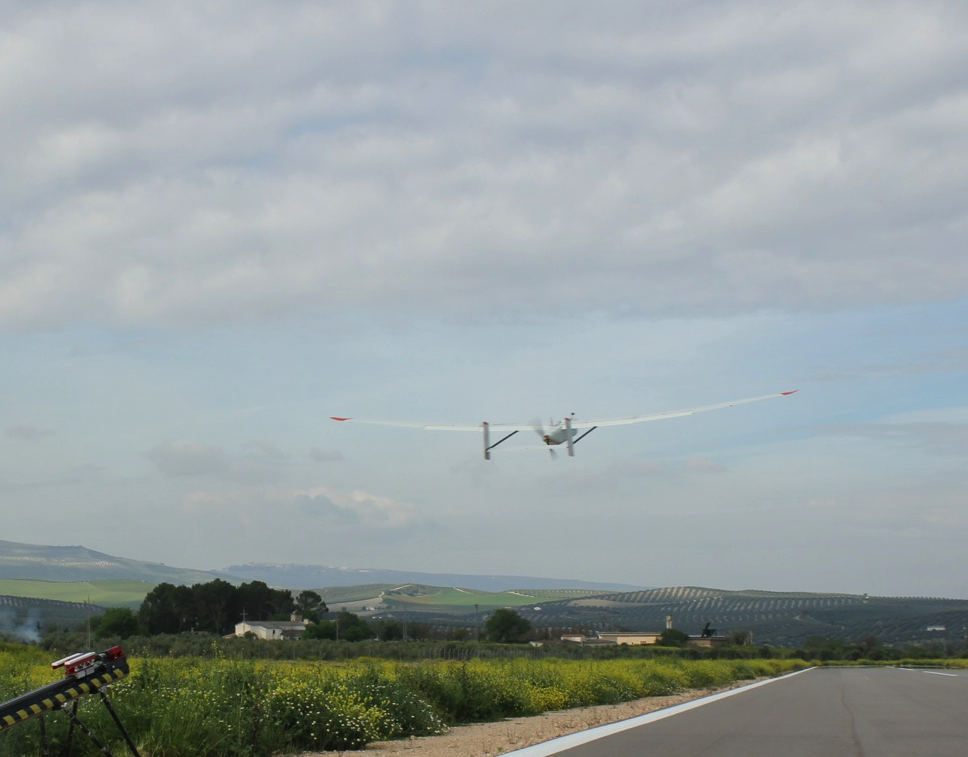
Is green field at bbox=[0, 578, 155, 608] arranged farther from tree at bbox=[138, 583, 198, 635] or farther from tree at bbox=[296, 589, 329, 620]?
tree at bbox=[138, 583, 198, 635]

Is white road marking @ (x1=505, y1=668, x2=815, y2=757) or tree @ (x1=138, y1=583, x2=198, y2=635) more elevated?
tree @ (x1=138, y1=583, x2=198, y2=635)

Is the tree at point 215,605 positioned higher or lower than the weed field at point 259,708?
higher

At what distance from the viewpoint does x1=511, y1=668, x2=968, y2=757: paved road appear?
1386 centimetres

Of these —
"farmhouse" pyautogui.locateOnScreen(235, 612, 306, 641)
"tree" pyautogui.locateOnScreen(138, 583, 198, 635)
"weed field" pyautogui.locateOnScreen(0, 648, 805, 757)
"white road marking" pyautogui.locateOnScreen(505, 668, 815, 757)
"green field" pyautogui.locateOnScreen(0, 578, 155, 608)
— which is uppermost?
"green field" pyautogui.locateOnScreen(0, 578, 155, 608)

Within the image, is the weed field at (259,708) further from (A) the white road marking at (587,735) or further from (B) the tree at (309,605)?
(B) the tree at (309,605)

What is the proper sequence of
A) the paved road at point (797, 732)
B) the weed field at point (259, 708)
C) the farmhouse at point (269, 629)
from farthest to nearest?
the farmhouse at point (269, 629), the paved road at point (797, 732), the weed field at point (259, 708)

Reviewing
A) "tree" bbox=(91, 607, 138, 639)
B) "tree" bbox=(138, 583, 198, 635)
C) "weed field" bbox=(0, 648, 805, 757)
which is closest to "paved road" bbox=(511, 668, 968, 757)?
"weed field" bbox=(0, 648, 805, 757)

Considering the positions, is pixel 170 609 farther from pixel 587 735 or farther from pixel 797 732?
pixel 797 732

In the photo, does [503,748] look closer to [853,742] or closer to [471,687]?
[853,742]

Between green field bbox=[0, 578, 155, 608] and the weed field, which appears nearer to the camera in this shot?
the weed field

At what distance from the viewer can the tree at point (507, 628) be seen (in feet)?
443

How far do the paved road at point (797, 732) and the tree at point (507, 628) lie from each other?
4360 inches

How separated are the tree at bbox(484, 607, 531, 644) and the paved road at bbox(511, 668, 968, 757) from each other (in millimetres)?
110751

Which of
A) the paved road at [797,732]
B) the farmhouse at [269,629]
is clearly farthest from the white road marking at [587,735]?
the farmhouse at [269,629]
